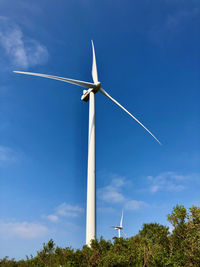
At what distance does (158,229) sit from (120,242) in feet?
16.0

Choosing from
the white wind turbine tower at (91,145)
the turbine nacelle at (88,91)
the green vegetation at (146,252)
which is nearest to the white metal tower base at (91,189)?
the white wind turbine tower at (91,145)

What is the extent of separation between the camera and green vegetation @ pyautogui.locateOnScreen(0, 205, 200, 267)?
70.5ft

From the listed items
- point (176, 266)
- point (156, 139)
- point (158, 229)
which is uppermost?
point (156, 139)

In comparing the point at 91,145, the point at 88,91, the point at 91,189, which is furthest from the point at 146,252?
the point at 88,91

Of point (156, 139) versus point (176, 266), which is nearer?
point (176, 266)

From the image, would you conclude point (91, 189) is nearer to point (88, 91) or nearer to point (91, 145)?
point (91, 145)

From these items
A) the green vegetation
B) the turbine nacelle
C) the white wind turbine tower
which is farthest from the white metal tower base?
the turbine nacelle

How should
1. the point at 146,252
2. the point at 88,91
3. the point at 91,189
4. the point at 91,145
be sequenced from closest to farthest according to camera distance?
the point at 146,252
the point at 91,189
the point at 91,145
the point at 88,91

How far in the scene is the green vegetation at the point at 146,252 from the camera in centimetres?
2150

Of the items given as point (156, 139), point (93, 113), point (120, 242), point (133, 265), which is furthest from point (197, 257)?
point (93, 113)

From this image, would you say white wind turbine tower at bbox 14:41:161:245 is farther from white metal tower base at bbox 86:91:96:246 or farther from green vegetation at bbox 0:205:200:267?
green vegetation at bbox 0:205:200:267

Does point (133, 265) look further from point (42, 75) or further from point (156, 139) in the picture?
point (42, 75)

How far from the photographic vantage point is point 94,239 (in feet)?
86.8

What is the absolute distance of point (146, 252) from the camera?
2191cm
